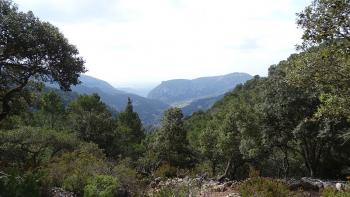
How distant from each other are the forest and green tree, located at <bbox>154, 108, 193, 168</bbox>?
8cm

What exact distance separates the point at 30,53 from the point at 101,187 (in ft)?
19.4

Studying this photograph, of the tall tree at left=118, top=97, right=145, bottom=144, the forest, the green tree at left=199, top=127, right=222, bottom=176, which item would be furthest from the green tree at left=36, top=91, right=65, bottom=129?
the green tree at left=199, top=127, right=222, bottom=176

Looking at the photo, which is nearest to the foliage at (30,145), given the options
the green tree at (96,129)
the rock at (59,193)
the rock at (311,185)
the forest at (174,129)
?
the forest at (174,129)

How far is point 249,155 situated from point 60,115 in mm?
34672

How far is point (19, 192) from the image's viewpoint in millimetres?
10797

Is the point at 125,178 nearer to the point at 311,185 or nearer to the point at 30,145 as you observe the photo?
the point at 30,145

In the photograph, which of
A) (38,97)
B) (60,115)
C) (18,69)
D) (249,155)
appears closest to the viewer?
(18,69)

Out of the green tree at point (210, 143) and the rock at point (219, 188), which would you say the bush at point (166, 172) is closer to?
the green tree at point (210, 143)

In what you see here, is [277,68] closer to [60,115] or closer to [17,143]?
[17,143]

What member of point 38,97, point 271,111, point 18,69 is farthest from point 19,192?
point 271,111

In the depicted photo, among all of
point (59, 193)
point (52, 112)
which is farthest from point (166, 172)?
point (52, 112)

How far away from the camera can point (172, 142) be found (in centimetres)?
3231

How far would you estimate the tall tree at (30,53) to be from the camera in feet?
37.7

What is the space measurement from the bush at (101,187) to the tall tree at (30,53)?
3.73 m
